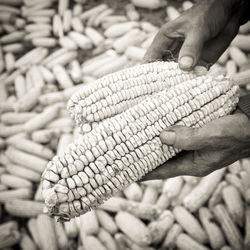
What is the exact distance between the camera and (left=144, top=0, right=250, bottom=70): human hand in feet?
7.98

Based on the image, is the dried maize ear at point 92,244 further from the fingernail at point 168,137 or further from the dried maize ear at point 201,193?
the fingernail at point 168,137

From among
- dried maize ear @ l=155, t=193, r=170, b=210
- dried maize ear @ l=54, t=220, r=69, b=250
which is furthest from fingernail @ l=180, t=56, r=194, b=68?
→ dried maize ear @ l=54, t=220, r=69, b=250

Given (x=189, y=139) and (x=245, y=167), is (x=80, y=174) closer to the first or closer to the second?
(x=189, y=139)

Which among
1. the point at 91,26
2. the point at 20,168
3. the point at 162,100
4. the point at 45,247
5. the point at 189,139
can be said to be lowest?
the point at 45,247

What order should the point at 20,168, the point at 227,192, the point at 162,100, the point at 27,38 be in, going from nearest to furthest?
the point at 162,100 < the point at 227,192 < the point at 20,168 < the point at 27,38

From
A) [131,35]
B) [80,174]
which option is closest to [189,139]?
[80,174]

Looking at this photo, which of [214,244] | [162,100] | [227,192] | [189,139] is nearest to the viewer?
[189,139]

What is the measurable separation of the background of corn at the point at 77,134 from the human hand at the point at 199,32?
77 cm

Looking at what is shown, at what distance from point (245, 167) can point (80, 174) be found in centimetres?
228

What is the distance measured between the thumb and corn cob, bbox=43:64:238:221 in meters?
0.07

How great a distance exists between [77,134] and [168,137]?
6.33 ft

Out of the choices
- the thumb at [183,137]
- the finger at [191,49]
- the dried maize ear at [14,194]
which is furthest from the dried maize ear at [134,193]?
the finger at [191,49]

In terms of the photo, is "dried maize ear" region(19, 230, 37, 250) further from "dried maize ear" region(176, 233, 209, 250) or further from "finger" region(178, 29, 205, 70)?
"finger" region(178, 29, 205, 70)

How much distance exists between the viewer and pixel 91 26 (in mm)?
5160
